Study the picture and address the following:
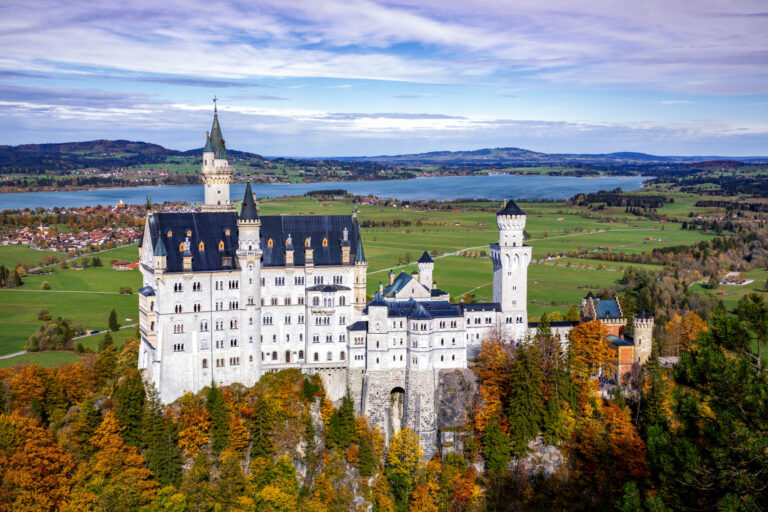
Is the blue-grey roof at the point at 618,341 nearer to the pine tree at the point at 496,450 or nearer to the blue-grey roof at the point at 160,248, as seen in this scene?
the pine tree at the point at 496,450

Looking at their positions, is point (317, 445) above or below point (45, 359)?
below

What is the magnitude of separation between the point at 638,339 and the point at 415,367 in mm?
22537

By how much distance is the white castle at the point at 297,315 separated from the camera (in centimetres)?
6272

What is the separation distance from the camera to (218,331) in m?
63.9

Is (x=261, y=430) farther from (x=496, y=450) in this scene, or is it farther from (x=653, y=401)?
(x=653, y=401)

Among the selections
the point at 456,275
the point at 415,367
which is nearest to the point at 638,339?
the point at 415,367

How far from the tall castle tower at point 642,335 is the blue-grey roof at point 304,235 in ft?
94.4

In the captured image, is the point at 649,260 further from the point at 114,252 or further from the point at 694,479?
the point at 694,479

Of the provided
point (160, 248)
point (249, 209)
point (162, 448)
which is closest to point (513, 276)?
point (249, 209)

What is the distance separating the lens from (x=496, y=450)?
58281 mm

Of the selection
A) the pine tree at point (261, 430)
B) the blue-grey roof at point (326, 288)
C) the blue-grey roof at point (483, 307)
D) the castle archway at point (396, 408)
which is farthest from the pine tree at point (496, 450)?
the blue-grey roof at point (326, 288)

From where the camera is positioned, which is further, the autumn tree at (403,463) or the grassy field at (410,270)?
the grassy field at (410,270)

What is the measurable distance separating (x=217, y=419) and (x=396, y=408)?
16.7m

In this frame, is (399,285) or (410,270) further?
(410,270)
